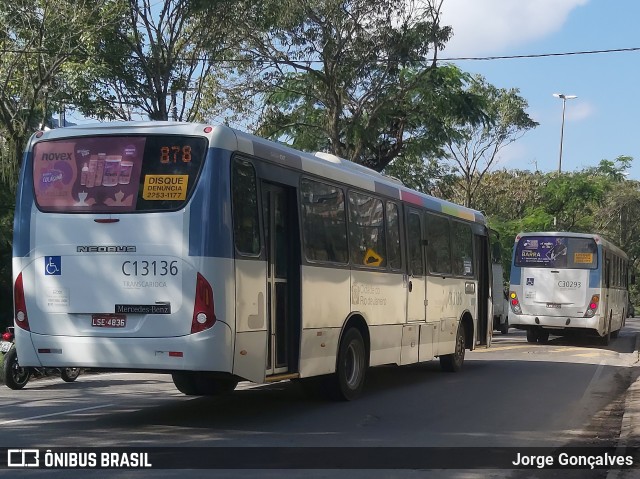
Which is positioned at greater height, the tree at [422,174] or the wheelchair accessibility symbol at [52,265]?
the tree at [422,174]

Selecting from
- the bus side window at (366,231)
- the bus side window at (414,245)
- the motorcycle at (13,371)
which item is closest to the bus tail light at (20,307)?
the motorcycle at (13,371)

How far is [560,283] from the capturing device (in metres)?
26.3

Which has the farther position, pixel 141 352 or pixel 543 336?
pixel 543 336

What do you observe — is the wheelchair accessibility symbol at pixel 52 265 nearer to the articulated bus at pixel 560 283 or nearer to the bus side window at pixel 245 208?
the bus side window at pixel 245 208

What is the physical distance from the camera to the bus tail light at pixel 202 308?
8.98 m

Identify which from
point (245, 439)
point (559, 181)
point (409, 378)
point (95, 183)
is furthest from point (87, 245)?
point (559, 181)

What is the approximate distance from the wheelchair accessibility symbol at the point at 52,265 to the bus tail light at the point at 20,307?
14.7 inches

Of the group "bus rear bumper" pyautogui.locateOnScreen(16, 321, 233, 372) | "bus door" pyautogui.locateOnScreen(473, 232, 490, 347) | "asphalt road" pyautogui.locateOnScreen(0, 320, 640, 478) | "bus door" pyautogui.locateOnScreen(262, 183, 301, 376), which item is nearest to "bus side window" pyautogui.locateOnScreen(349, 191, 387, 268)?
"bus door" pyautogui.locateOnScreen(262, 183, 301, 376)

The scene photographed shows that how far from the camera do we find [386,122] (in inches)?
1120

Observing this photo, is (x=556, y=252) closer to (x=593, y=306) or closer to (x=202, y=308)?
(x=593, y=306)

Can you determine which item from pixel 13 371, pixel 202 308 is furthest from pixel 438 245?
pixel 202 308

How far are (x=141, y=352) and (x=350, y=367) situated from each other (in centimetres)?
408

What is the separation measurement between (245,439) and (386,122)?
2031cm

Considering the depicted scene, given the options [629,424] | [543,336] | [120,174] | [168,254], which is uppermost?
[120,174]
